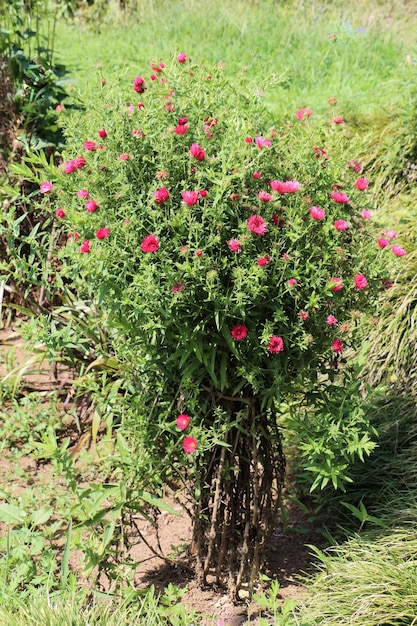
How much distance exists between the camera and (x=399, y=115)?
4738 mm

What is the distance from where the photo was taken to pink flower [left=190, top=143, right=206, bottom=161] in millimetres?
2102

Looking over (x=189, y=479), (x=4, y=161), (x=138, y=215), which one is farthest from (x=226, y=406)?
(x=4, y=161)

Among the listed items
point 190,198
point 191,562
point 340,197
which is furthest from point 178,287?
point 191,562

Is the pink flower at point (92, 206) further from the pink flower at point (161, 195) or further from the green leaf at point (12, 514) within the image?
the green leaf at point (12, 514)

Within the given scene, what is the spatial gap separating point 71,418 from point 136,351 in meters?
1.31

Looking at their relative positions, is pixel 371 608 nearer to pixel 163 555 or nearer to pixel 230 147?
pixel 163 555

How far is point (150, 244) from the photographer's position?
2.08 m

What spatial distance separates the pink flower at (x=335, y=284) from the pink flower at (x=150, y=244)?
501 mm

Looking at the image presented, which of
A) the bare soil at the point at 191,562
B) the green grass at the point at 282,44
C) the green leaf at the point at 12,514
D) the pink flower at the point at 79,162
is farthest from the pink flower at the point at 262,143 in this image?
the green grass at the point at 282,44

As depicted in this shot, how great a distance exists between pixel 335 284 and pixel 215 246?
13.9 inches

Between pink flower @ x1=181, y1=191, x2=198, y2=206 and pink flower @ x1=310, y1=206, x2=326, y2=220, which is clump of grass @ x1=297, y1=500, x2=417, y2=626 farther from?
pink flower @ x1=181, y1=191, x2=198, y2=206

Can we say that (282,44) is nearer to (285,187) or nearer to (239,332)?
(285,187)

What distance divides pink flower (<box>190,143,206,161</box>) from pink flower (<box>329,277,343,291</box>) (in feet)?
1.64

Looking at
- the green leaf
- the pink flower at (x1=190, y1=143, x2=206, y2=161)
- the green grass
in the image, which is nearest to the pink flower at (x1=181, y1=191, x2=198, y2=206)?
the pink flower at (x1=190, y1=143, x2=206, y2=161)
